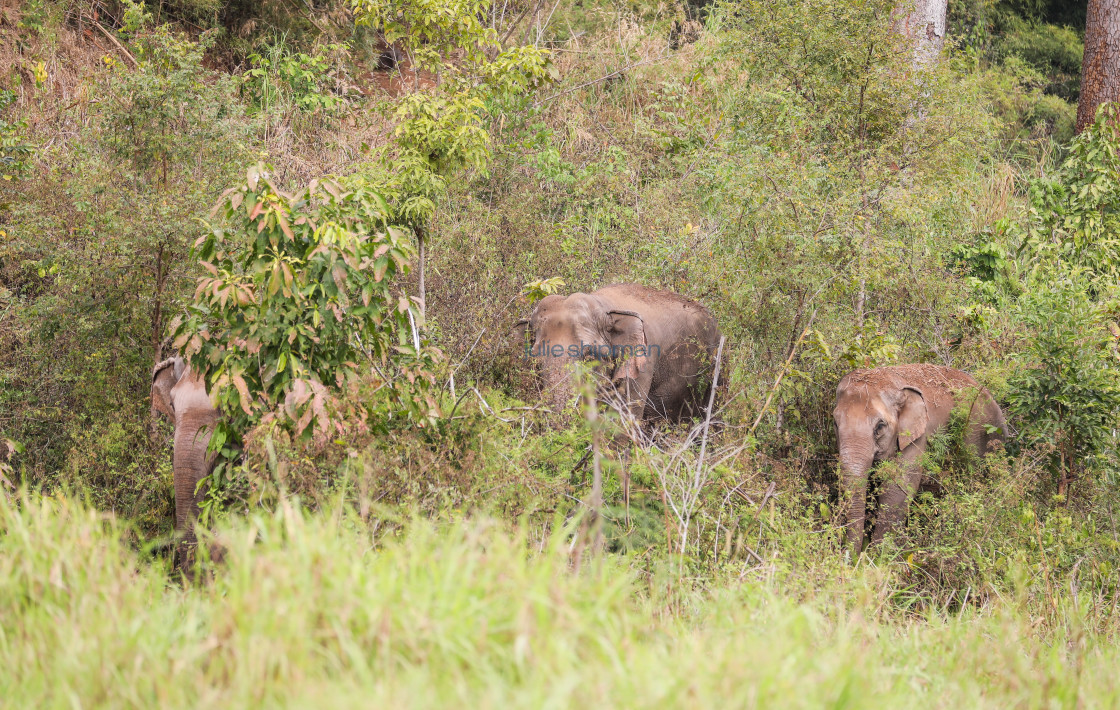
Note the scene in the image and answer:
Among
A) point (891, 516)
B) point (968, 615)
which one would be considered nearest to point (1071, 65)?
point (891, 516)

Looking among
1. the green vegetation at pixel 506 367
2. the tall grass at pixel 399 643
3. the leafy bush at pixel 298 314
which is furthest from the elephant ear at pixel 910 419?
the leafy bush at pixel 298 314

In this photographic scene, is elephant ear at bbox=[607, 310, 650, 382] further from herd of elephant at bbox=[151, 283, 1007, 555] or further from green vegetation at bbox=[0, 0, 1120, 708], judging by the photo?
green vegetation at bbox=[0, 0, 1120, 708]

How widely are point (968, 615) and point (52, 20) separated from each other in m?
11.7

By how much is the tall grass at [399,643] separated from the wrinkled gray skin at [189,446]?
2115 mm

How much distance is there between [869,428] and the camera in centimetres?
698

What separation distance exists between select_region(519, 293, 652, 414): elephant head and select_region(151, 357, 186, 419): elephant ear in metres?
2.61

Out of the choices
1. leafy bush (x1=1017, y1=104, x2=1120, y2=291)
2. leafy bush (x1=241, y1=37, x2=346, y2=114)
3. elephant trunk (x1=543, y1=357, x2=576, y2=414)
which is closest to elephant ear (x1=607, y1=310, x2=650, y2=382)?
elephant trunk (x1=543, y1=357, x2=576, y2=414)

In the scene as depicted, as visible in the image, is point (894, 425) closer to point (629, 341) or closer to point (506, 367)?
point (629, 341)

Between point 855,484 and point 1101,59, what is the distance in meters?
7.36

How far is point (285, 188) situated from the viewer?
9797 millimetres

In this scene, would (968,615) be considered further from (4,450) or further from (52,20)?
(52,20)

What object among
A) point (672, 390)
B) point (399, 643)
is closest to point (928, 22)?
point (672, 390)

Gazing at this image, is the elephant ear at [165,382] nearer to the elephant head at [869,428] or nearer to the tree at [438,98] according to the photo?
the tree at [438,98]

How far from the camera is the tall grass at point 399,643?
2.79m
